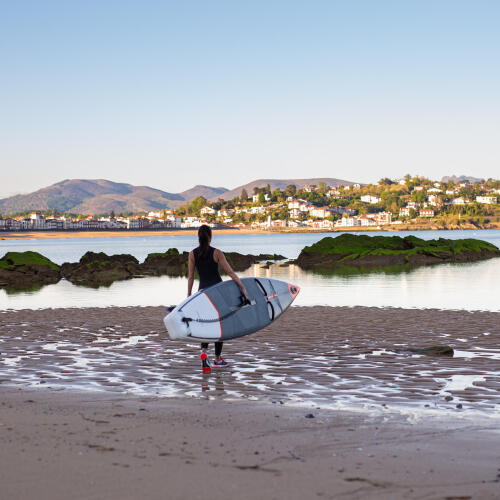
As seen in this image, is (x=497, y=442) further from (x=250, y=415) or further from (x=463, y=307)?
(x=463, y=307)

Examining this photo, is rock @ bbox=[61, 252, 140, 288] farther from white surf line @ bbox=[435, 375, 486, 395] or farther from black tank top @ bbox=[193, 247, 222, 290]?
white surf line @ bbox=[435, 375, 486, 395]

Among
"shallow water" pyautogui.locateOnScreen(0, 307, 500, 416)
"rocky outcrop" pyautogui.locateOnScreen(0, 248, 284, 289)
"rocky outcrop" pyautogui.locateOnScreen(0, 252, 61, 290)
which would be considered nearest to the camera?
"shallow water" pyautogui.locateOnScreen(0, 307, 500, 416)

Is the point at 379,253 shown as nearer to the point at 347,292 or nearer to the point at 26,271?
the point at 347,292

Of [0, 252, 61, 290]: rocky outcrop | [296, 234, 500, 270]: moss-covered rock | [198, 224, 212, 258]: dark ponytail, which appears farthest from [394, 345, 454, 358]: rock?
[296, 234, 500, 270]: moss-covered rock

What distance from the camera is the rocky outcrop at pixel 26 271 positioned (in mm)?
37562

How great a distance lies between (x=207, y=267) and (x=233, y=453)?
5356 millimetres

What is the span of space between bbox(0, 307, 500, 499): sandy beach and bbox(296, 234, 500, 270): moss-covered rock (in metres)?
37.4

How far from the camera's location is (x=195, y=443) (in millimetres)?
6527

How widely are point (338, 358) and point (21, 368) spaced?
5.56 metres

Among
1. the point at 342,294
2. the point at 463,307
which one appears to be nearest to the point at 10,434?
the point at 463,307

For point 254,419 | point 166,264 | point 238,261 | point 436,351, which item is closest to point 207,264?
point 254,419

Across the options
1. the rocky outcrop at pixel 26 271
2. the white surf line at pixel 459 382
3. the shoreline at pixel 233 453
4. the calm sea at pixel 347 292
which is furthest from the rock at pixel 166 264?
the shoreline at pixel 233 453

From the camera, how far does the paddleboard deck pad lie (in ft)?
37.2

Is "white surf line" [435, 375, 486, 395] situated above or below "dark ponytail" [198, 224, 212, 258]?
below
